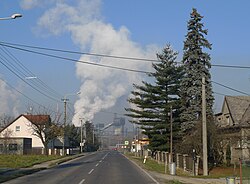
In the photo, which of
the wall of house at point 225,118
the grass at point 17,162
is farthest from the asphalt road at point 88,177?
the wall of house at point 225,118

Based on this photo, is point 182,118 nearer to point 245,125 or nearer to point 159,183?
point 245,125

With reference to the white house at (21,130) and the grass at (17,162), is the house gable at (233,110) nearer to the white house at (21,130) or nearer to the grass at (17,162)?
the grass at (17,162)

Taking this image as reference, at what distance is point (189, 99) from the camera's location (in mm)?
44906

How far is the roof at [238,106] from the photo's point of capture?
1884 inches

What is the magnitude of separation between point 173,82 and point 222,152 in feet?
49.4

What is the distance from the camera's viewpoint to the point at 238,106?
165 feet

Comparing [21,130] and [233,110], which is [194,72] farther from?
[21,130]

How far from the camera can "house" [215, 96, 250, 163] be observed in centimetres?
3925

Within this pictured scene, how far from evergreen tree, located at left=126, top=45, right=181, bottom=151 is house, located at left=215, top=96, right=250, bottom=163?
19.1ft

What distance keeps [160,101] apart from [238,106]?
955 cm

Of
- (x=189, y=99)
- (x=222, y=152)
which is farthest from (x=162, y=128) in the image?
(x=222, y=152)

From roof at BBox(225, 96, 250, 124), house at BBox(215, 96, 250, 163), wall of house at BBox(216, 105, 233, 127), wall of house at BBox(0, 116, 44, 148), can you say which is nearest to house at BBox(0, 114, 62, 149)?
wall of house at BBox(0, 116, 44, 148)

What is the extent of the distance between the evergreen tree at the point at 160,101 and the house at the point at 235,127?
5832 mm

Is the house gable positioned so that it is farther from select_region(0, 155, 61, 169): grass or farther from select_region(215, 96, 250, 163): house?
select_region(0, 155, 61, 169): grass
